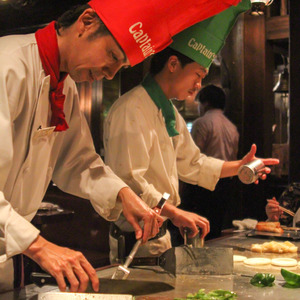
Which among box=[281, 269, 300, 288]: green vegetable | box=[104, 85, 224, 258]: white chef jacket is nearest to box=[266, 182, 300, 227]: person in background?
box=[104, 85, 224, 258]: white chef jacket

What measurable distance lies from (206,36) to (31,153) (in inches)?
53.0

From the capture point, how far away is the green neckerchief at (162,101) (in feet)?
8.64

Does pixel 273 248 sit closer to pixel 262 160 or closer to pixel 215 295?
pixel 262 160

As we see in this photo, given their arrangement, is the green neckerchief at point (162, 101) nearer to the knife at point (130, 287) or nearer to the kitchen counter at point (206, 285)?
the kitchen counter at point (206, 285)

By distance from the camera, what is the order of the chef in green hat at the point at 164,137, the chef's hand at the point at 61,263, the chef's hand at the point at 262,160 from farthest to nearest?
1. the chef's hand at the point at 262,160
2. the chef in green hat at the point at 164,137
3. the chef's hand at the point at 61,263

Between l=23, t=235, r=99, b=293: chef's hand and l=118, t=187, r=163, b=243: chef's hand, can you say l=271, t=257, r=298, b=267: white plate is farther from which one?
l=23, t=235, r=99, b=293: chef's hand

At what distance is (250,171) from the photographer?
8.72ft

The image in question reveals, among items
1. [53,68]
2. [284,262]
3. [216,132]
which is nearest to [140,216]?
[53,68]

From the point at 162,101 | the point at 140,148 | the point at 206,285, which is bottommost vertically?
the point at 206,285

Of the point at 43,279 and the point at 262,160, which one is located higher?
the point at 262,160

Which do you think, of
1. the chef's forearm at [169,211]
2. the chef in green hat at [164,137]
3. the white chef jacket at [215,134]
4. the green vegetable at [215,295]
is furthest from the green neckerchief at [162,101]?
the white chef jacket at [215,134]

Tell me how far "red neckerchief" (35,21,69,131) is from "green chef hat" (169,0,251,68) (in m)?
0.99

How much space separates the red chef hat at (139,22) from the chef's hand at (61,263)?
0.69 metres

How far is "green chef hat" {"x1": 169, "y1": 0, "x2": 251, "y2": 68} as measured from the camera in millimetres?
2658
